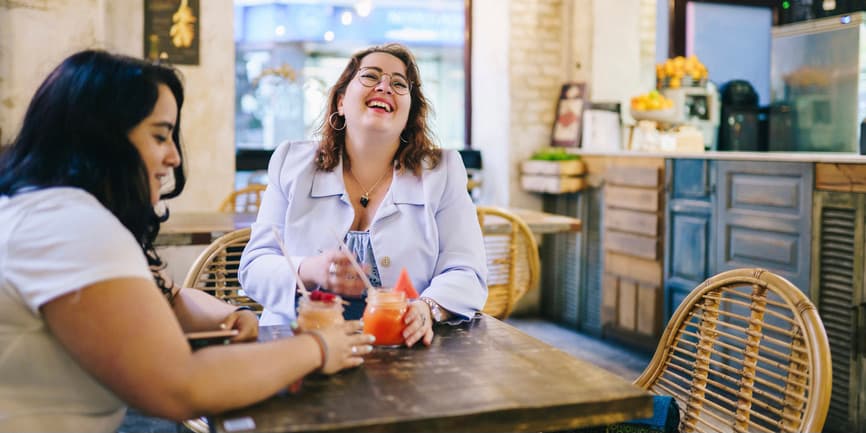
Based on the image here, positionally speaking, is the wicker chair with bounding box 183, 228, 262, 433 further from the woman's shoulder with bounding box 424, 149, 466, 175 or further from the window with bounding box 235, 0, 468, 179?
the window with bounding box 235, 0, 468, 179

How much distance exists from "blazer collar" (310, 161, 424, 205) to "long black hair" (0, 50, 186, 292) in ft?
2.74

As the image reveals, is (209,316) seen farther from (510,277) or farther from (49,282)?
(510,277)

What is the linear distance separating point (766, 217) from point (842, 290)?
59cm

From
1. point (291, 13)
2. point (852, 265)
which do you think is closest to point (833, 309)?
point (852, 265)

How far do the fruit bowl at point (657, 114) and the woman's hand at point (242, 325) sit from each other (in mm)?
4548

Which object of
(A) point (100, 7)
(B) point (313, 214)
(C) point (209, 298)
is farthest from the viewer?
(A) point (100, 7)

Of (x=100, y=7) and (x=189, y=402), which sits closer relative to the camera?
(x=189, y=402)

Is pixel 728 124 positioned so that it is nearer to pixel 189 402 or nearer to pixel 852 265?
pixel 852 265

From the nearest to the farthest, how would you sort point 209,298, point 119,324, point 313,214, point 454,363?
point 119,324 → point 454,363 → point 209,298 → point 313,214

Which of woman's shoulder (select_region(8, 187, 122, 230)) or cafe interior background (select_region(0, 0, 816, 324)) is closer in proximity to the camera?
woman's shoulder (select_region(8, 187, 122, 230))

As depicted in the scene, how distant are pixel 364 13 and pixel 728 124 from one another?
9.82 ft

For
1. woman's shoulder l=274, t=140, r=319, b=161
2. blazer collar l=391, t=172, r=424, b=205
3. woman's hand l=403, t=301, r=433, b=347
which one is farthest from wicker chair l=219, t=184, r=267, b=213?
woman's hand l=403, t=301, r=433, b=347

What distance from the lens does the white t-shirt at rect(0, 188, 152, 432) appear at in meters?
1.17

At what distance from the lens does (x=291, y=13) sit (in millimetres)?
6250
